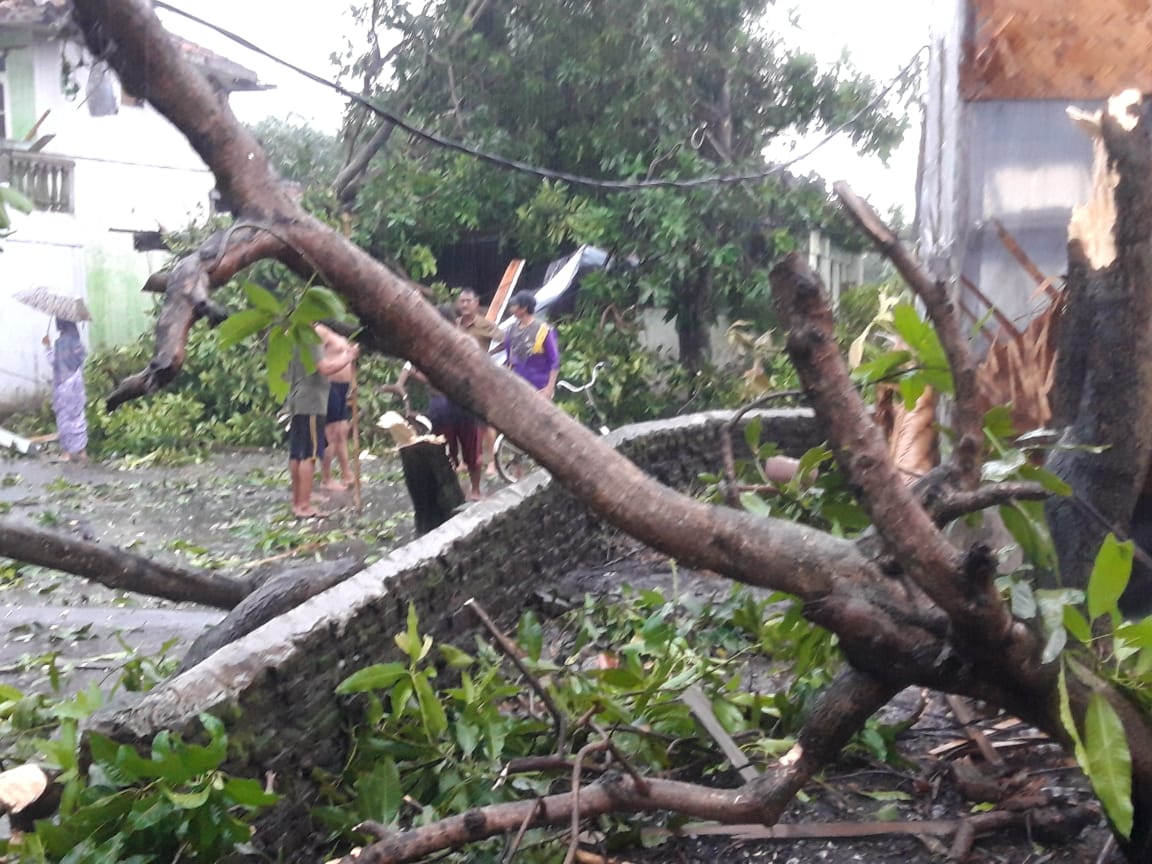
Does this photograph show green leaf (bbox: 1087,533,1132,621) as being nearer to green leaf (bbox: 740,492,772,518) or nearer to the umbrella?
green leaf (bbox: 740,492,772,518)

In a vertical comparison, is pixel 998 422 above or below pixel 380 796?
above

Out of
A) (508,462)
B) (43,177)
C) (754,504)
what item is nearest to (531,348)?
(508,462)

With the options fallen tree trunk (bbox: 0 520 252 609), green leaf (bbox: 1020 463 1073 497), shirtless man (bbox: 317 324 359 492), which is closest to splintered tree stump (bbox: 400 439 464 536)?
fallen tree trunk (bbox: 0 520 252 609)

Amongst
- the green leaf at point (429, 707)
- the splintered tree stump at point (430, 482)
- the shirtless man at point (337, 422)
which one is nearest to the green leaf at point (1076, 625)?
the green leaf at point (429, 707)

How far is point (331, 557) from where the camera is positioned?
7695 mm

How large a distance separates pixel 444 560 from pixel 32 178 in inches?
470

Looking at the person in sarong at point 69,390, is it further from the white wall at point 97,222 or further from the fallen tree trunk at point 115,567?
the fallen tree trunk at point 115,567

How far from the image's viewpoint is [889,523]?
237cm

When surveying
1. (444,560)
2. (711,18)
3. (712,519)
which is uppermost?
(711,18)

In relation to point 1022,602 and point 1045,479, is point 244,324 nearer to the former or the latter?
point 1022,602

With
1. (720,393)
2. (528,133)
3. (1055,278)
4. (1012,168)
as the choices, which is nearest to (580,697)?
(1055,278)

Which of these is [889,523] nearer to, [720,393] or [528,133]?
[720,393]

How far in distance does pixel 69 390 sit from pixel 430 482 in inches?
317

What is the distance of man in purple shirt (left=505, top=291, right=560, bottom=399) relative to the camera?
866cm
